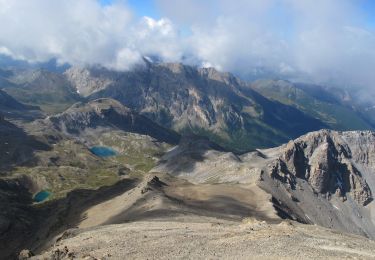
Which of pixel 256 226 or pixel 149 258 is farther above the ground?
pixel 256 226

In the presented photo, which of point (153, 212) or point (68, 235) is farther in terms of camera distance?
point (153, 212)

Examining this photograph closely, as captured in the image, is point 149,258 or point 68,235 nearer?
point 149,258

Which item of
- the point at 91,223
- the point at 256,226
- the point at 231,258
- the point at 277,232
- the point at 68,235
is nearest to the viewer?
the point at 231,258

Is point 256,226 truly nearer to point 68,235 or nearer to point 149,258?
point 149,258

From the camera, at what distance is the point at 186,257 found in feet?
284

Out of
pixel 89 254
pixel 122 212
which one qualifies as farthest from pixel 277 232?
pixel 122 212

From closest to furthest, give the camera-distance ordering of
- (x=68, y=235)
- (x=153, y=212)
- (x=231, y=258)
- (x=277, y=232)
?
(x=231, y=258) < (x=277, y=232) < (x=68, y=235) < (x=153, y=212)

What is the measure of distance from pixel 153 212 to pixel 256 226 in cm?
7297

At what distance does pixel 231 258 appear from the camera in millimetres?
84812

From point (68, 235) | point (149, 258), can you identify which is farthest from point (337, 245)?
point (68, 235)

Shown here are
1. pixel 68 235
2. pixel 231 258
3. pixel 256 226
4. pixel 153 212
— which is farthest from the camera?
pixel 153 212

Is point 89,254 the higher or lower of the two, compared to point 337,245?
lower

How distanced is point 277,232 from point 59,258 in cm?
4180

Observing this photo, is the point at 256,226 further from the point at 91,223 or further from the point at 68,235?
the point at 91,223
